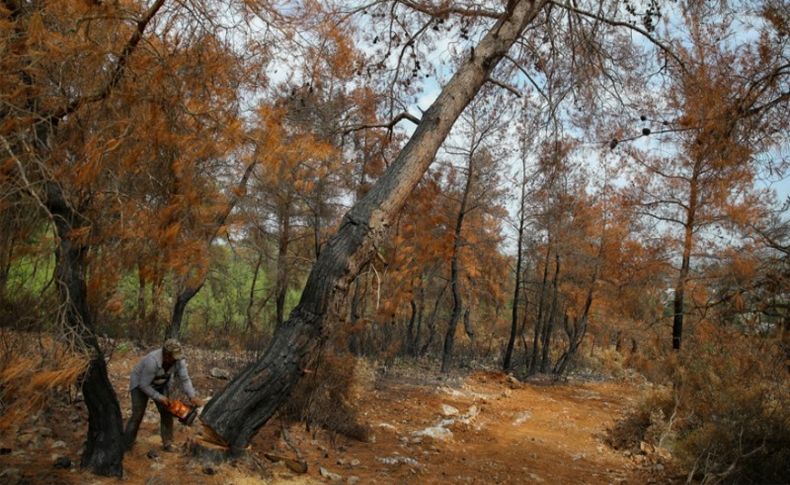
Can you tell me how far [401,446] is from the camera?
7223mm

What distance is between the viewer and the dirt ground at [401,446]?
15.2 feet

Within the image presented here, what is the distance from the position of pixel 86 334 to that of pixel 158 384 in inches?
64.5

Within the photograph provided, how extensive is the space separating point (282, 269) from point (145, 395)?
32.1 feet

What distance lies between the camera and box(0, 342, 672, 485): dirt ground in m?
4.62

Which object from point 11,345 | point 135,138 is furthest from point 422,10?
point 11,345

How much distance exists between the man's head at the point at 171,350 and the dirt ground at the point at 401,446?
83 cm

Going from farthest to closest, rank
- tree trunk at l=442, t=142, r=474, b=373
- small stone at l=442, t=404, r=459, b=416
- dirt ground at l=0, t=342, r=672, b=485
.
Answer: tree trunk at l=442, t=142, r=474, b=373, small stone at l=442, t=404, r=459, b=416, dirt ground at l=0, t=342, r=672, b=485

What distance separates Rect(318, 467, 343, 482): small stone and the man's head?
5.97 feet

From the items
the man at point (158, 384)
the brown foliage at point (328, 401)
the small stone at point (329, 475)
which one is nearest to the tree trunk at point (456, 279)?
the brown foliage at point (328, 401)

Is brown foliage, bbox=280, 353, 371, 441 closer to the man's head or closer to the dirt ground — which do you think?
the dirt ground

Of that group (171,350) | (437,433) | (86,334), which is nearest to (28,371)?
(86,334)

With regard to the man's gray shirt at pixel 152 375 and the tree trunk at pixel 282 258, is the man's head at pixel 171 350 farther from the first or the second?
the tree trunk at pixel 282 258

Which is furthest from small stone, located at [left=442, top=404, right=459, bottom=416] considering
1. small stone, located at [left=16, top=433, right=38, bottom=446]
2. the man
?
small stone, located at [left=16, top=433, right=38, bottom=446]

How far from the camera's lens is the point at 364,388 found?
1036 cm
